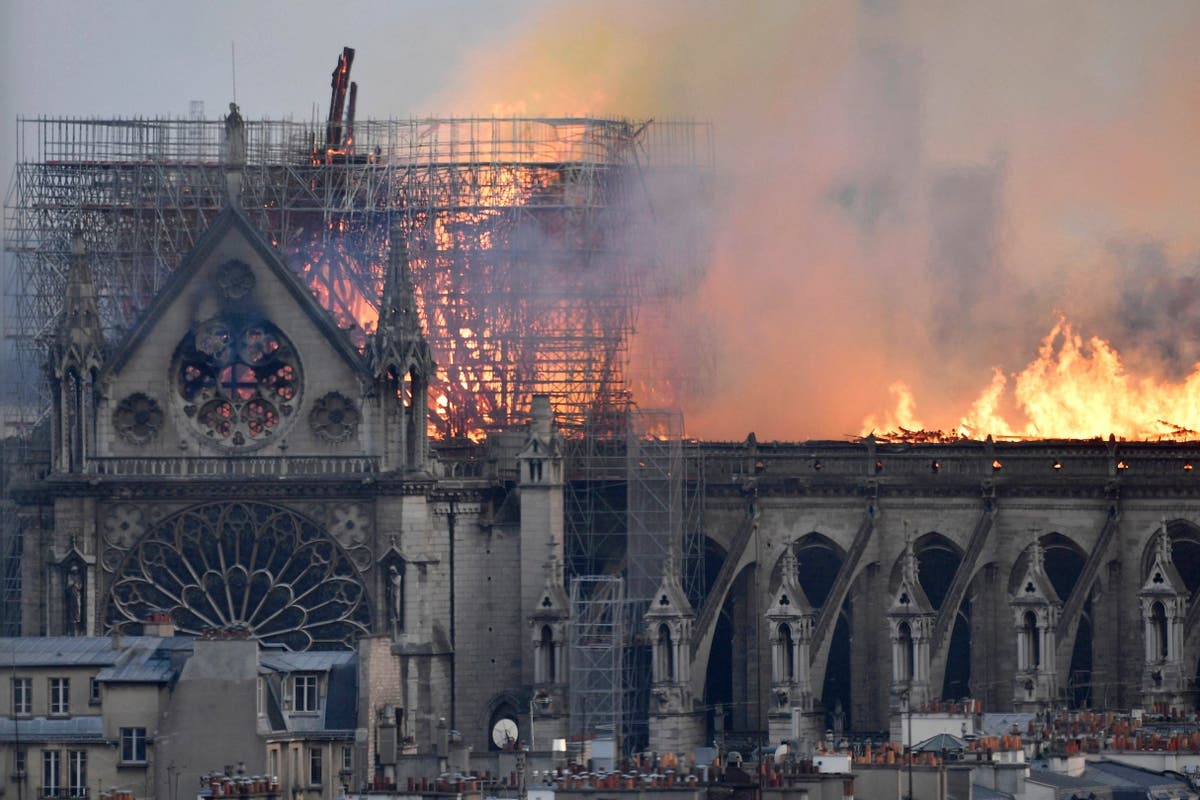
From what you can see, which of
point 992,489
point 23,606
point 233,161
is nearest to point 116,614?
point 23,606

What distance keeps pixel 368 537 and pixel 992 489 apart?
19.4m

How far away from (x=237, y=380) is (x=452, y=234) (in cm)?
1312

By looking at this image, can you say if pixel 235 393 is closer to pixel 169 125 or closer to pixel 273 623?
pixel 273 623

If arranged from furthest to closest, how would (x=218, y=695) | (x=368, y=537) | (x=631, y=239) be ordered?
(x=631, y=239) < (x=368, y=537) < (x=218, y=695)

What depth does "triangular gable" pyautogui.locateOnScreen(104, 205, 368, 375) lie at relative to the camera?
523 ft

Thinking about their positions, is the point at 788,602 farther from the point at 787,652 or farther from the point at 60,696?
the point at 60,696

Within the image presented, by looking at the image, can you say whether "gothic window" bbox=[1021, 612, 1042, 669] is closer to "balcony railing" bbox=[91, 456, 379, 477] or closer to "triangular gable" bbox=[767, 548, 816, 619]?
"triangular gable" bbox=[767, 548, 816, 619]

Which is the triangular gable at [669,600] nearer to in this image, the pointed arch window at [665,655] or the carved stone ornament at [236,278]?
the pointed arch window at [665,655]

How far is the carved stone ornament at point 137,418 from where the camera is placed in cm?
16000

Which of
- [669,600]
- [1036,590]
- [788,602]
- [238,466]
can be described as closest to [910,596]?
[788,602]

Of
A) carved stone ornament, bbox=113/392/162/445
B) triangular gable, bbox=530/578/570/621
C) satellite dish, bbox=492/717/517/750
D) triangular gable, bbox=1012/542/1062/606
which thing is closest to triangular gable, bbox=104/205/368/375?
carved stone ornament, bbox=113/392/162/445

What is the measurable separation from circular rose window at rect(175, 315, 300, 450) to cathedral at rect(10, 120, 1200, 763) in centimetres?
6

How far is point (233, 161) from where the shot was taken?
539 feet

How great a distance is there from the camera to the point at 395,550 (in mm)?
158250
